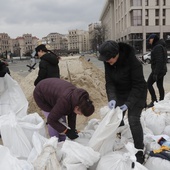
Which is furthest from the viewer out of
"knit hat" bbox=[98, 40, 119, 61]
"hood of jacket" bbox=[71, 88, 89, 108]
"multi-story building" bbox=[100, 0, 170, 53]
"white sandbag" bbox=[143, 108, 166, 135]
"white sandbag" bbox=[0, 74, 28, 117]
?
"multi-story building" bbox=[100, 0, 170, 53]

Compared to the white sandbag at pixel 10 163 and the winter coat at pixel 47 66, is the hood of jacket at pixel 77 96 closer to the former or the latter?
the white sandbag at pixel 10 163

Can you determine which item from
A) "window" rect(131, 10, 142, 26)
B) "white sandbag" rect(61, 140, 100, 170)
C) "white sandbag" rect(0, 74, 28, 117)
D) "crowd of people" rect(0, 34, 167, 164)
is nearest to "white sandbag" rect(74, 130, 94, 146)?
"crowd of people" rect(0, 34, 167, 164)

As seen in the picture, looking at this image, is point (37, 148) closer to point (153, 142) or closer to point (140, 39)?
point (153, 142)

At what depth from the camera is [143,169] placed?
5.57 feet

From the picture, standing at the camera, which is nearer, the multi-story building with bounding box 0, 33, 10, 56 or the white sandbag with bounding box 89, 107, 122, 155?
the white sandbag with bounding box 89, 107, 122, 155

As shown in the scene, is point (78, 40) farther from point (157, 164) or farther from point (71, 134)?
point (157, 164)

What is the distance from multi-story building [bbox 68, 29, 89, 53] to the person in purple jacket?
342 ft

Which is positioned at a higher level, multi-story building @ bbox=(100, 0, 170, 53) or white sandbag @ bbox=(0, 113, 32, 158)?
multi-story building @ bbox=(100, 0, 170, 53)

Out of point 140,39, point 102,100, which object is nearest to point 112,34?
point 140,39

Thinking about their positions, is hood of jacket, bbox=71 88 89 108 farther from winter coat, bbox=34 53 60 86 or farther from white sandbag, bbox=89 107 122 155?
winter coat, bbox=34 53 60 86

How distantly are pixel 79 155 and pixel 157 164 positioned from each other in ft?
2.33

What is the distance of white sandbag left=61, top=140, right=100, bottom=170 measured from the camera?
5.66ft

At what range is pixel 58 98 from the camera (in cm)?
200

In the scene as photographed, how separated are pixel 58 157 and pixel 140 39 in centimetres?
3666
